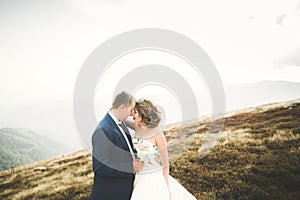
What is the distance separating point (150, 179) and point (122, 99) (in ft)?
5.29

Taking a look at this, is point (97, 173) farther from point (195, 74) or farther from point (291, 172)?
point (291, 172)

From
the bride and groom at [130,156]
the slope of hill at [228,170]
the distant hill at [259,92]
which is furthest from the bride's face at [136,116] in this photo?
the distant hill at [259,92]

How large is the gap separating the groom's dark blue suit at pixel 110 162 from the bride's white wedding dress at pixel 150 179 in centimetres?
53

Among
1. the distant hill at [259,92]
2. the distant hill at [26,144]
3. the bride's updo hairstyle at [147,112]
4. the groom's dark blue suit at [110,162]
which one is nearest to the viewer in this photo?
the groom's dark blue suit at [110,162]

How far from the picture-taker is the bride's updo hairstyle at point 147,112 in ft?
16.3

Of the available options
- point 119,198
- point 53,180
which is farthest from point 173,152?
point 53,180

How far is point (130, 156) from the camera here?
414 cm

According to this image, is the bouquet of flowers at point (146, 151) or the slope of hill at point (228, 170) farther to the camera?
the slope of hill at point (228, 170)

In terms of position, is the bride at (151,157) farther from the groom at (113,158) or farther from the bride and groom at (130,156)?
the groom at (113,158)

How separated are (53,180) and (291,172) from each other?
955 cm

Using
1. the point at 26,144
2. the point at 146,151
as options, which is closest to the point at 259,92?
the point at 26,144

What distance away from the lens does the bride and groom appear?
154 inches

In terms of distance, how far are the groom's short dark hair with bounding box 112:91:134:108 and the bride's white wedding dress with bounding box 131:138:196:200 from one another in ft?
2.94

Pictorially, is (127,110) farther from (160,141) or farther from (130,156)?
(160,141)
